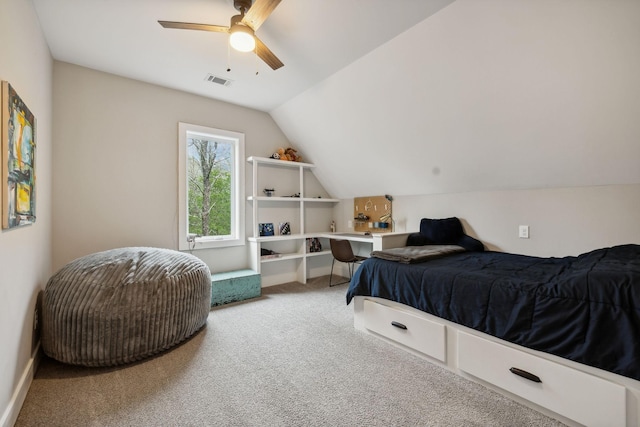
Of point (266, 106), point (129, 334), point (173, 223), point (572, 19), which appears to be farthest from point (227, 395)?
point (266, 106)

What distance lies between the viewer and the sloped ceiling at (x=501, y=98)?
1780 mm

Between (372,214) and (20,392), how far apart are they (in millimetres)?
3763

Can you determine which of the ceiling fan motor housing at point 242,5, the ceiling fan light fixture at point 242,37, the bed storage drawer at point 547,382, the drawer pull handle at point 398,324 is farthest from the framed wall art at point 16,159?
the bed storage drawer at point 547,382

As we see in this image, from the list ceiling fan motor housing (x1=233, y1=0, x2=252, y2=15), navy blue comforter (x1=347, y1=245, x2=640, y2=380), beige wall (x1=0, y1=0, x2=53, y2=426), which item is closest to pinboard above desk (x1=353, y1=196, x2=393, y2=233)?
navy blue comforter (x1=347, y1=245, x2=640, y2=380)

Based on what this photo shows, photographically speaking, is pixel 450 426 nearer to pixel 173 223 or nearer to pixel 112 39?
pixel 173 223

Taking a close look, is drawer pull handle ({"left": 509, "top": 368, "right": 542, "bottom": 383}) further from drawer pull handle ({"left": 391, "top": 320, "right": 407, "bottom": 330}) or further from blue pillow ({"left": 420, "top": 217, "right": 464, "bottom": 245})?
blue pillow ({"left": 420, "top": 217, "right": 464, "bottom": 245})

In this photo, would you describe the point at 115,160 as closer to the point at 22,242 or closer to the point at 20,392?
the point at 22,242

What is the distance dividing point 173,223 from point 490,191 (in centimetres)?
360

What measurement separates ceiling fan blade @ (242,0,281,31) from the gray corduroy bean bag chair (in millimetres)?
1944

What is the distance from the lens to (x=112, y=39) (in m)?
2.42

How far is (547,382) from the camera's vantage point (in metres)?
1.48

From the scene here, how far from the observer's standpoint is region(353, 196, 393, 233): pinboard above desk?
4023mm

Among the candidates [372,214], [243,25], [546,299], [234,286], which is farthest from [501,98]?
[234,286]

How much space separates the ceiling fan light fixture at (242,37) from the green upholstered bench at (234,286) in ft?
7.95
